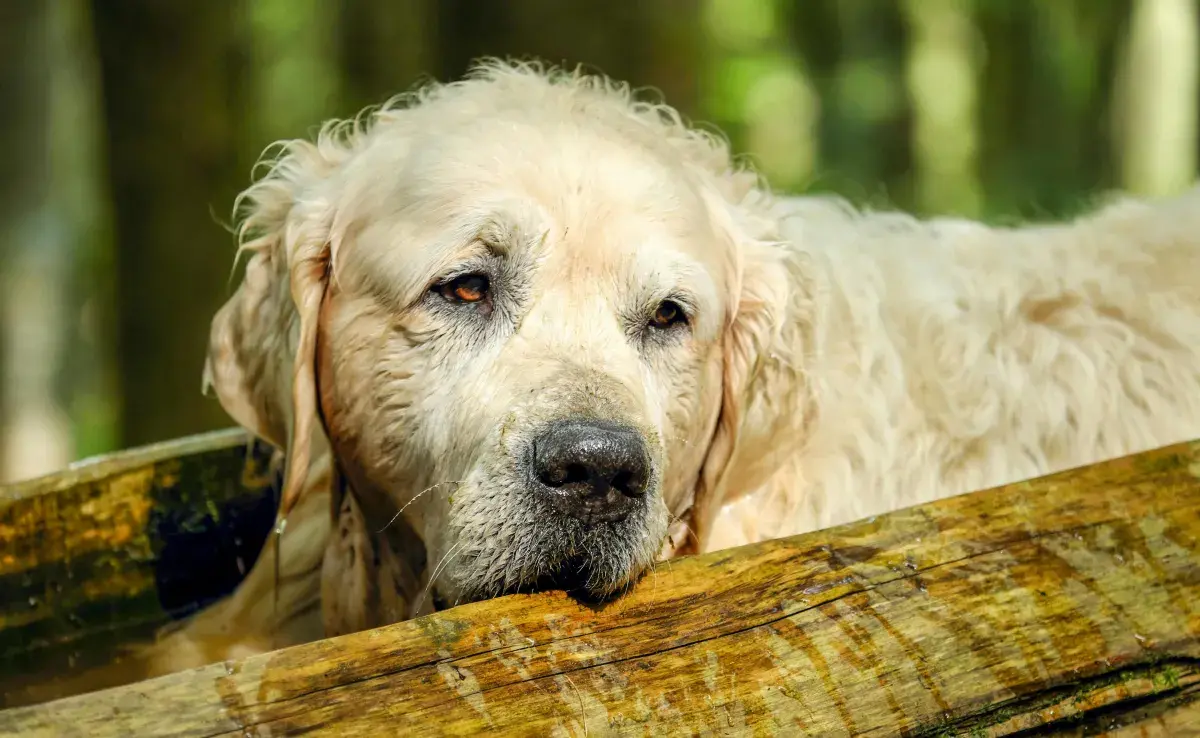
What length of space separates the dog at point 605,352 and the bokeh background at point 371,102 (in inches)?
51.4

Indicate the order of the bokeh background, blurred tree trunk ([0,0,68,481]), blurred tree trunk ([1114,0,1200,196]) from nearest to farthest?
the bokeh background < blurred tree trunk ([0,0,68,481]) < blurred tree trunk ([1114,0,1200,196])

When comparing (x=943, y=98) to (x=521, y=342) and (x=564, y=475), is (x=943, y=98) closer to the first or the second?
(x=521, y=342)

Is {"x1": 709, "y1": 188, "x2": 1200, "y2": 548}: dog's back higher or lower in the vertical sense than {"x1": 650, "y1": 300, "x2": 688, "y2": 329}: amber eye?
lower

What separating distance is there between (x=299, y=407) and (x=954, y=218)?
2516 mm

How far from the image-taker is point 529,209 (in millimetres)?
3020

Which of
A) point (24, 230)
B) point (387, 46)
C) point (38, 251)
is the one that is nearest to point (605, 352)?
point (24, 230)

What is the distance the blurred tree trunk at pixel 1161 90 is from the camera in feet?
46.4

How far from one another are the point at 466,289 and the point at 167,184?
4.87 m

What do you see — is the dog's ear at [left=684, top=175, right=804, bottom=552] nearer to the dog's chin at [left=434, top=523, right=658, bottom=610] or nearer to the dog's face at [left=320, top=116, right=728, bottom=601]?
→ the dog's face at [left=320, top=116, right=728, bottom=601]

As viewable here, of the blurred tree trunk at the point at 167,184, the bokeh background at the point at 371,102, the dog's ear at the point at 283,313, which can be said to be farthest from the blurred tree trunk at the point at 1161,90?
the dog's ear at the point at 283,313

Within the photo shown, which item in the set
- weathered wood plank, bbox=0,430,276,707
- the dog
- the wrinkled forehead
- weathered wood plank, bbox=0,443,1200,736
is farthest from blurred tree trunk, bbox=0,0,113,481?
weathered wood plank, bbox=0,443,1200,736

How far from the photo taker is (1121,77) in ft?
48.5

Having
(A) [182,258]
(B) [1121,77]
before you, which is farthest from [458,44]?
(B) [1121,77]

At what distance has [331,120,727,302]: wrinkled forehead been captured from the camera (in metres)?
3.03
